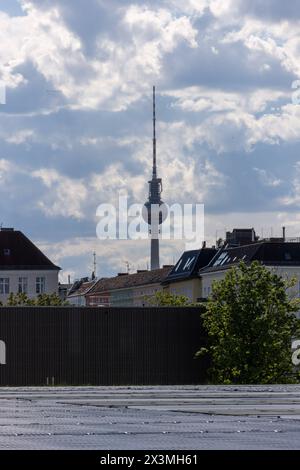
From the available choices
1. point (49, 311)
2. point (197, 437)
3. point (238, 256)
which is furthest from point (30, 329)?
point (238, 256)

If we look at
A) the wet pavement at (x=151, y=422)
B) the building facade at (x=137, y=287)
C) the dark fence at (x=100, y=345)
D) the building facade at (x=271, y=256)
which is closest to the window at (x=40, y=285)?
the building facade at (x=271, y=256)

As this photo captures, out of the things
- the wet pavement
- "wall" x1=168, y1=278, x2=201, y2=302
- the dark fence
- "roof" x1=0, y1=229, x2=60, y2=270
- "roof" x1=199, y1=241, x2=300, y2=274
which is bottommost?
the wet pavement

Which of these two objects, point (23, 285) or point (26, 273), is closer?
point (23, 285)

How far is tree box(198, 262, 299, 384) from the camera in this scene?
58.3 metres

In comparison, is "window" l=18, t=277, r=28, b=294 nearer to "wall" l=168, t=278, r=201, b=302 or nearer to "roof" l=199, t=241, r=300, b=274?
"wall" l=168, t=278, r=201, b=302

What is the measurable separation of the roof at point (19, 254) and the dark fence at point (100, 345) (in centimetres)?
8990

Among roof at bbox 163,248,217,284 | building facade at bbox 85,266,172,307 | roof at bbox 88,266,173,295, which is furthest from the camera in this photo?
roof at bbox 88,266,173,295

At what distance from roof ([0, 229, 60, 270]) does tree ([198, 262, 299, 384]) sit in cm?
9092

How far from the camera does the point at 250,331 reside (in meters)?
59.1

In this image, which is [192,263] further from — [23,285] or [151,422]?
[151,422]

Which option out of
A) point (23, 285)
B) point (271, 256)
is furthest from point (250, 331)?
point (23, 285)

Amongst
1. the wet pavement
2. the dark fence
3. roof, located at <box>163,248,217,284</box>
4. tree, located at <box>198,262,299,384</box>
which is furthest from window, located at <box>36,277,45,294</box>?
the wet pavement

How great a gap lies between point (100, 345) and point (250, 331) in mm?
7205
